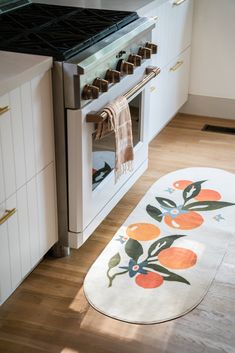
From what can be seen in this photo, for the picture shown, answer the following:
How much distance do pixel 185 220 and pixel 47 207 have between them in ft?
2.66

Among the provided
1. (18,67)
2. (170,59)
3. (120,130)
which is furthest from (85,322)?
(170,59)

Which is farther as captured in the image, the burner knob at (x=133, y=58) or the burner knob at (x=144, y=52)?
the burner knob at (x=144, y=52)

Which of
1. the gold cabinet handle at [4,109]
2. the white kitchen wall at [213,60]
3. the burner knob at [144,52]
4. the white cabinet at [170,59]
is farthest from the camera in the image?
the white kitchen wall at [213,60]

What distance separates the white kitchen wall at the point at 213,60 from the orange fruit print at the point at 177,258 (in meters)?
1.77

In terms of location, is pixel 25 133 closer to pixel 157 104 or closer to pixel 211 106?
pixel 157 104

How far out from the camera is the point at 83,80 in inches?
80.9

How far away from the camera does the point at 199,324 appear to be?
2053mm

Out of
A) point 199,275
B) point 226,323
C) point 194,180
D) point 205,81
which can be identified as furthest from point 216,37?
point 226,323

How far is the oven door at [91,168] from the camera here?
2135 millimetres

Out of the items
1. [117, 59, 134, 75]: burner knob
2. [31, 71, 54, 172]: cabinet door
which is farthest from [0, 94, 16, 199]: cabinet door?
[117, 59, 134, 75]: burner knob

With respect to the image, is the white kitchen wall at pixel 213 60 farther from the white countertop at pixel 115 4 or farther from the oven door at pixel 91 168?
the oven door at pixel 91 168

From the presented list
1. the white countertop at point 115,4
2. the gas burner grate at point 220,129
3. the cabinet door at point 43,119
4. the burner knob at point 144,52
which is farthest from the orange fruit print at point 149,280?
the gas burner grate at point 220,129

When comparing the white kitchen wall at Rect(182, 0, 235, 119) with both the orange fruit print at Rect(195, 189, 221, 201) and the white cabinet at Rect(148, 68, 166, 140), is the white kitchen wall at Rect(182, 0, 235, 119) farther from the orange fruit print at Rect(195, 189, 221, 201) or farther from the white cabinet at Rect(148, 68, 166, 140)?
the orange fruit print at Rect(195, 189, 221, 201)

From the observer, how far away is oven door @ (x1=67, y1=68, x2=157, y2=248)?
7.00 ft
